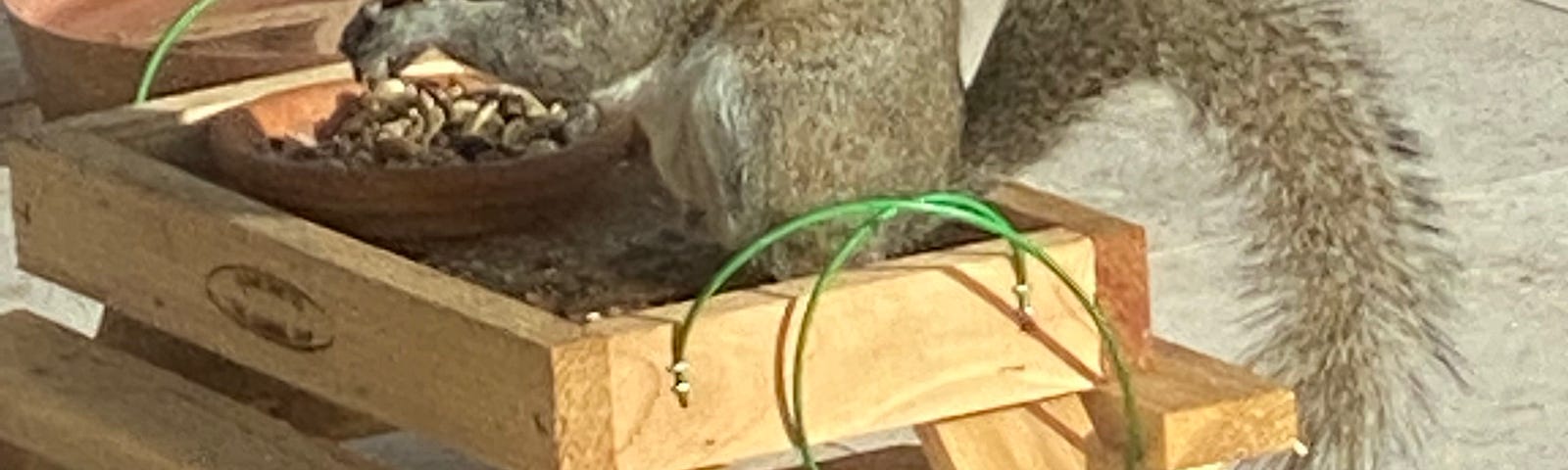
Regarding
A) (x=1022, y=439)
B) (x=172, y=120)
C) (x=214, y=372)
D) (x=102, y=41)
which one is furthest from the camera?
(x=102, y=41)

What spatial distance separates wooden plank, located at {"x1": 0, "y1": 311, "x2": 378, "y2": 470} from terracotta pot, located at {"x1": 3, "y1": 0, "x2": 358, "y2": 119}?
0.41 metres

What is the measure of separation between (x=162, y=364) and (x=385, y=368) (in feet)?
1.66

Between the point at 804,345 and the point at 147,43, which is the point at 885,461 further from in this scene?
the point at 147,43

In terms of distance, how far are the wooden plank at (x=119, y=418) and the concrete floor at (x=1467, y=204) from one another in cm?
53

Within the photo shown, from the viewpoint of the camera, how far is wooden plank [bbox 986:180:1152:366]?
5.99 ft

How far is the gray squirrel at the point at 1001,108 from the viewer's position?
1.84 meters

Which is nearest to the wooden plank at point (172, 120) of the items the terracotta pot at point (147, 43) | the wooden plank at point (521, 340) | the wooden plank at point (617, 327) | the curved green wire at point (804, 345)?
the wooden plank at point (617, 327)

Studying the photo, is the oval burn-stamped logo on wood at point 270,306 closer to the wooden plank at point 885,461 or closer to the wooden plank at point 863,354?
Result: the wooden plank at point 863,354

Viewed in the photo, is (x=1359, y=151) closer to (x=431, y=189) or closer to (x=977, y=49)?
(x=977, y=49)

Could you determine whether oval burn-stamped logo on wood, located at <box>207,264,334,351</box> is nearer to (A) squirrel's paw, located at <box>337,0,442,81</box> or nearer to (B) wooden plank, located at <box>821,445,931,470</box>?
(A) squirrel's paw, located at <box>337,0,442,81</box>

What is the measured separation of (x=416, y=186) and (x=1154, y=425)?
19.5 inches

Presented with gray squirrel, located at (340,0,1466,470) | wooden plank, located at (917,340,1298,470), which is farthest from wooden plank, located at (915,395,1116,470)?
gray squirrel, located at (340,0,1466,470)

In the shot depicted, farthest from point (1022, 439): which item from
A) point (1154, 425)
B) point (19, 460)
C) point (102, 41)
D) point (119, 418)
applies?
point (102, 41)

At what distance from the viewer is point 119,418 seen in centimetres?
204
